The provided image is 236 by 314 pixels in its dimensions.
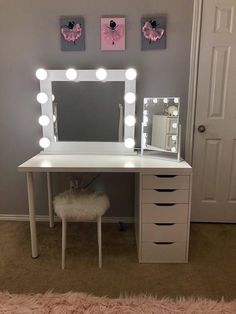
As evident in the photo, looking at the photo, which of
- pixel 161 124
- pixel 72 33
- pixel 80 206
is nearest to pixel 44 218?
pixel 80 206

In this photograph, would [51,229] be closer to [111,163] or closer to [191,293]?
[111,163]

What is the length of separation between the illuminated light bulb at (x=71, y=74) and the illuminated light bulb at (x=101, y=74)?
0.19 m

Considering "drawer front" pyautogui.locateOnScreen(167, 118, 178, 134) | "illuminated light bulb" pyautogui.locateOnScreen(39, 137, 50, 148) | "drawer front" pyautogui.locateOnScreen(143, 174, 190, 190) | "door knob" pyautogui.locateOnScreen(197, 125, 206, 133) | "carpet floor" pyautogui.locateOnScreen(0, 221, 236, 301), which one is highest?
"drawer front" pyautogui.locateOnScreen(167, 118, 178, 134)

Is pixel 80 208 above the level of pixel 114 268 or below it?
above

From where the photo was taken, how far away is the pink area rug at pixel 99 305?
147 centimetres

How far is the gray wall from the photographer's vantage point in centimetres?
213

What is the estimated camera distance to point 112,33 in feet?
7.06

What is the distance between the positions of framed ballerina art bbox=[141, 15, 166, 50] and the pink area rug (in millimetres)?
1888

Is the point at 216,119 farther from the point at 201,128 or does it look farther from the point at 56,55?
the point at 56,55

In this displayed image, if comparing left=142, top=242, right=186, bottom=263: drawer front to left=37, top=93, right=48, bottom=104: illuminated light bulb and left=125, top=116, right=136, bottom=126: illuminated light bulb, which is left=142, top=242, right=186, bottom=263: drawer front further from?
left=37, top=93, right=48, bottom=104: illuminated light bulb

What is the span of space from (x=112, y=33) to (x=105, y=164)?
1108 mm

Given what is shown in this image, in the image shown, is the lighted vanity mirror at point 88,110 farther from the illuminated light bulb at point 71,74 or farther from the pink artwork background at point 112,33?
the pink artwork background at point 112,33

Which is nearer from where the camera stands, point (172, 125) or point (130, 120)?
point (172, 125)

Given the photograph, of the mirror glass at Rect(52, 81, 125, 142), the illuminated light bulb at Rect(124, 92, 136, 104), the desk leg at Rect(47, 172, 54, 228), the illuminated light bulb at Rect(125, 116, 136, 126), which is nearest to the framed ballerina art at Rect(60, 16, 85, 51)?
the mirror glass at Rect(52, 81, 125, 142)
